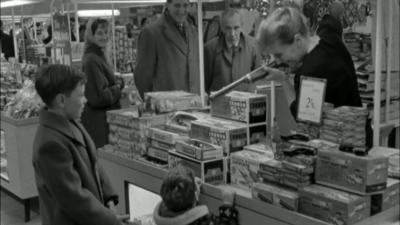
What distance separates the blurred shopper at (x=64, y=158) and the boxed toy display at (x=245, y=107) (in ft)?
2.50

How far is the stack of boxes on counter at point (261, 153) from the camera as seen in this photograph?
199 cm

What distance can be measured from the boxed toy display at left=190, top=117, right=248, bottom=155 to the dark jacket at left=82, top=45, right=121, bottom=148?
1.76 metres

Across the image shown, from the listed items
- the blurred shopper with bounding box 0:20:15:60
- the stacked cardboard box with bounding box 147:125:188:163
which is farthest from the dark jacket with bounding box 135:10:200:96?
the blurred shopper with bounding box 0:20:15:60

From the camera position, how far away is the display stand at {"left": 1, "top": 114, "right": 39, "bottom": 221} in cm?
475

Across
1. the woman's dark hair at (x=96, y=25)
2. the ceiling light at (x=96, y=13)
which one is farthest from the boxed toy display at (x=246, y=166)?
the ceiling light at (x=96, y=13)

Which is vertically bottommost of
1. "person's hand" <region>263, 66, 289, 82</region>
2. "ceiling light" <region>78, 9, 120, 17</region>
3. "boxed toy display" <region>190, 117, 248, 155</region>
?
"boxed toy display" <region>190, 117, 248, 155</region>

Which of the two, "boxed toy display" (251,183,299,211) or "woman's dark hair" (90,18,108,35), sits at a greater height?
"woman's dark hair" (90,18,108,35)

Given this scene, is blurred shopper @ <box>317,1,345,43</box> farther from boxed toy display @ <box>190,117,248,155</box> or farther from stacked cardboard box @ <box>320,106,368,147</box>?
boxed toy display @ <box>190,117,248,155</box>

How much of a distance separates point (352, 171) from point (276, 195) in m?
0.33

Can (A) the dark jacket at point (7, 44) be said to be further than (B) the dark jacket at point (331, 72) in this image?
Yes

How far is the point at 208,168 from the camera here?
2.51m

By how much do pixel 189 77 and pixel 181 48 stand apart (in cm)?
23

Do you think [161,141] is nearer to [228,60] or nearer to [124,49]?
[228,60]

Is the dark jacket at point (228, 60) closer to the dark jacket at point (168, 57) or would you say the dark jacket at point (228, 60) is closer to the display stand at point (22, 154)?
the dark jacket at point (168, 57)
